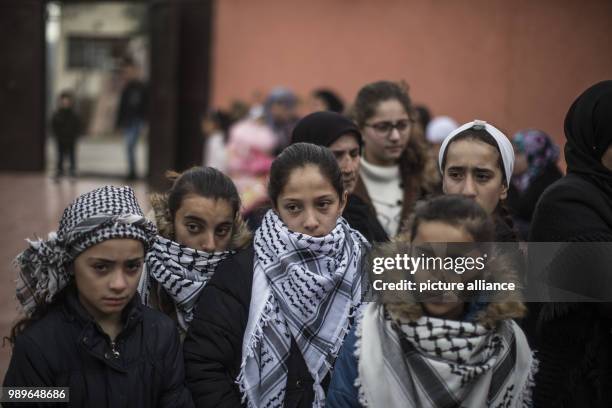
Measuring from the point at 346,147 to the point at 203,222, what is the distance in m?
1.01

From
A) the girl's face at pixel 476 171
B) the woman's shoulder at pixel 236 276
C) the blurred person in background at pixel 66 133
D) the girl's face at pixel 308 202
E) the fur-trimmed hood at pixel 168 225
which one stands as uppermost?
the girl's face at pixel 476 171

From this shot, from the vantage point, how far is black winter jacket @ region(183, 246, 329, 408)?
107 inches

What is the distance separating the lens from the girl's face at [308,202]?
2.89 metres

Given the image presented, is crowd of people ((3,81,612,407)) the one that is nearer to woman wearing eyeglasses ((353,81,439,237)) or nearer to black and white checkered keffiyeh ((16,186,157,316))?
black and white checkered keffiyeh ((16,186,157,316))

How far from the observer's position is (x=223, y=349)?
2.73m

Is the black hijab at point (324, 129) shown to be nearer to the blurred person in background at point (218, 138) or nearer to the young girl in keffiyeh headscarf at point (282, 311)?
the young girl in keffiyeh headscarf at point (282, 311)

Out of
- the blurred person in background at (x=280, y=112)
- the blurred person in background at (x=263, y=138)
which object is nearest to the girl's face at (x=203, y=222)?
the blurred person in background at (x=263, y=138)

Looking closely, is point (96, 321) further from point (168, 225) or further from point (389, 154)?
point (389, 154)

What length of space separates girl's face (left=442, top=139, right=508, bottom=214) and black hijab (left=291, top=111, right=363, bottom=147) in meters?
0.78

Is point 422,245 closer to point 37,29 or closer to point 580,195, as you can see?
point 580,195

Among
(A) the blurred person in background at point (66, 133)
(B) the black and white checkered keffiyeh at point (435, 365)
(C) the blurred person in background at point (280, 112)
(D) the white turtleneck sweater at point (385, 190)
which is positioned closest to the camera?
(B) the black and white checkered keffiyeh at point (435, 365)

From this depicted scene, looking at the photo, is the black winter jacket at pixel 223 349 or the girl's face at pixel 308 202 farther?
the girl's face at pixel 308 202

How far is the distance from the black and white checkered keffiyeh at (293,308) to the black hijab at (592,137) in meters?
0.93

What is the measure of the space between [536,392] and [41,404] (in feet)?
5.51
